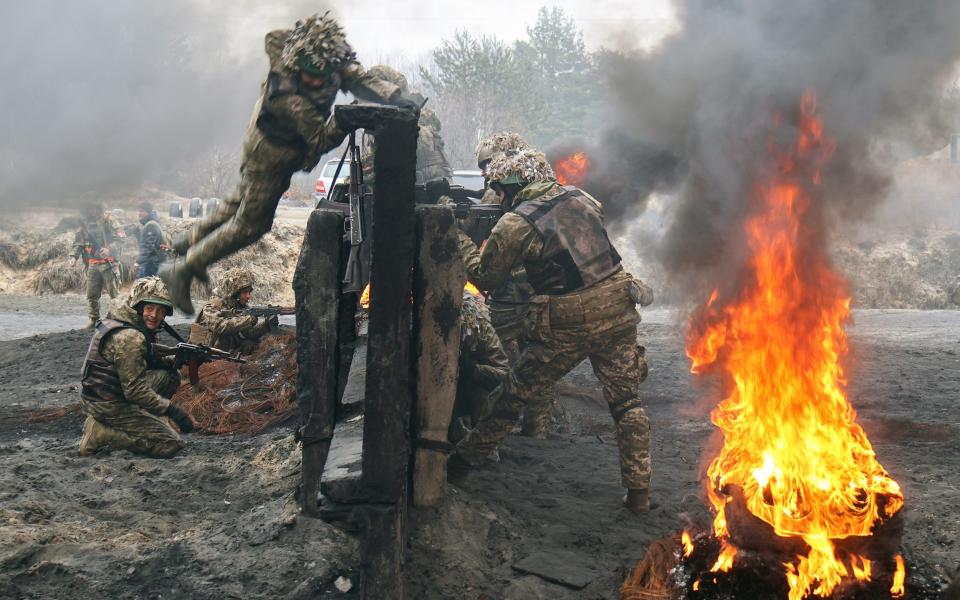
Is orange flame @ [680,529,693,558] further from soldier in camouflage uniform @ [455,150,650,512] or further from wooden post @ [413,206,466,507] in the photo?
wooden post @ [413,206,466,507]

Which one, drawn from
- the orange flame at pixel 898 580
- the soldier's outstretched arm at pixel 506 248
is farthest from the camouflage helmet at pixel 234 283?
the orange flame at pixel 898 580

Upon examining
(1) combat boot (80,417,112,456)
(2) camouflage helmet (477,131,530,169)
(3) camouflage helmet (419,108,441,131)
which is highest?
(3) camouflage helmet (419,108,441,131)

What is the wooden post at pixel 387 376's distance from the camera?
3154mm

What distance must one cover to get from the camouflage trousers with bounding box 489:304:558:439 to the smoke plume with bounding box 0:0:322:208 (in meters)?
7.60

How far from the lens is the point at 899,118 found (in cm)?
487

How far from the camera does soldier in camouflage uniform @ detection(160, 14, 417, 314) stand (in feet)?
13.2

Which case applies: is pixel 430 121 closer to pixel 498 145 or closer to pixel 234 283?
A: pixel 498 145

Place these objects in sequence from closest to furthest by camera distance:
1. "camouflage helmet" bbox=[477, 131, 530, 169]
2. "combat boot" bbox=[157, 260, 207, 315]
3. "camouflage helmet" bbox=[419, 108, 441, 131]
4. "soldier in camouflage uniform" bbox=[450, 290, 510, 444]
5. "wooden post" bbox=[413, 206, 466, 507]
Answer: "wooden post" bbox=[413, 206, 466, 507], "combat boot" bbox=[157, 260, 207, 315], "soldier in camouflage uniform" bbox=[450, 290, 510, 444], "camouflage helmet" bbox=[477, 131, 530, 169], "camouflage helmet" bbox=[419, 108, 441, 131]

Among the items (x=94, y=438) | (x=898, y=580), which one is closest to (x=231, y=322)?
(x=94, y=438)

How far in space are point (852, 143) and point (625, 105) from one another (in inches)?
113

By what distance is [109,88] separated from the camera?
13.3 metres

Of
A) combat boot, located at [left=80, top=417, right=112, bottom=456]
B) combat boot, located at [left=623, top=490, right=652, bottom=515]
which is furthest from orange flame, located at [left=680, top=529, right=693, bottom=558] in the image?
combat boot, located at [left=80, top=417, right=112, bottom=456]

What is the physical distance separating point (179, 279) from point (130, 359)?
6.20 feet

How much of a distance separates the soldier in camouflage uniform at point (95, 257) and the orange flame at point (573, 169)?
8.52 metres
